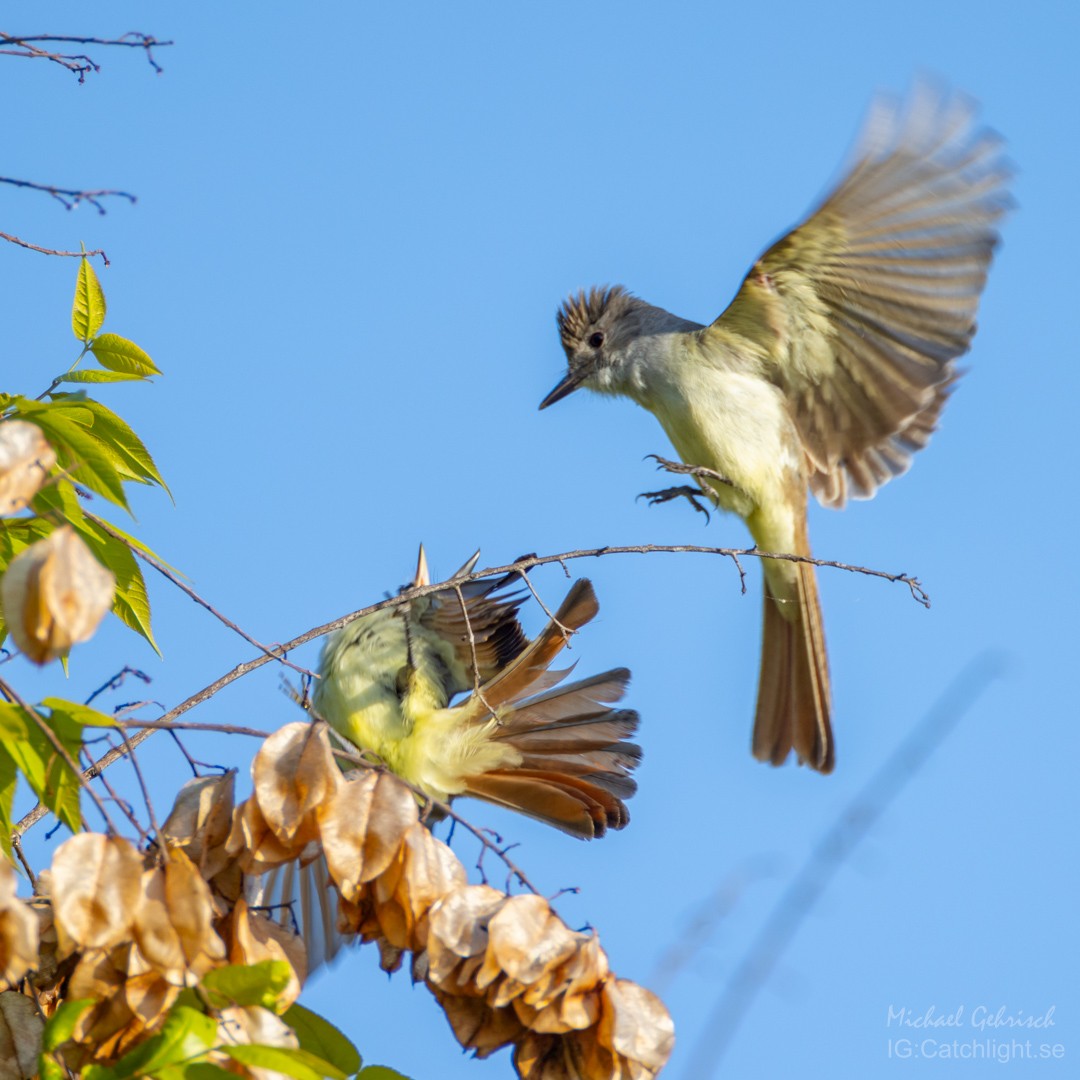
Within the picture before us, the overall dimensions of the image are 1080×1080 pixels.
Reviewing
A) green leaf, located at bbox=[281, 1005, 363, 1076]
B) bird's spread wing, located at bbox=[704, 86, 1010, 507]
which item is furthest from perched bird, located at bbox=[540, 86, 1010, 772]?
green leaf, located at bbox=[281, 1005, 363, 1076]

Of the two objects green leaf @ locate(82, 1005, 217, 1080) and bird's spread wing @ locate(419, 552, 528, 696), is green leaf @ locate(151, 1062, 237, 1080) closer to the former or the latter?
green leaf @ locate(82, 1005, 217, 1080)

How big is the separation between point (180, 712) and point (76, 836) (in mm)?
489

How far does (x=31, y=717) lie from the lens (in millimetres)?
1808

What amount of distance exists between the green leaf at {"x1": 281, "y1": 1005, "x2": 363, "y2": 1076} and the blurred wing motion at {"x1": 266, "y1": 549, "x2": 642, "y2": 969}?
1791 millimetres

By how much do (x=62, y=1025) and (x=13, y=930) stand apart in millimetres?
210

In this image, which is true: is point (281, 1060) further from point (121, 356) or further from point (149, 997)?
point (121, 356)

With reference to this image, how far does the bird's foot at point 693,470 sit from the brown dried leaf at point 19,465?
2793 mm

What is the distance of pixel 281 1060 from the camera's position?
1.69 metres

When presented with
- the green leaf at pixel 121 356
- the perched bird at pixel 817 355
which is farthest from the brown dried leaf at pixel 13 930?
the perched bird at pixel 817 355

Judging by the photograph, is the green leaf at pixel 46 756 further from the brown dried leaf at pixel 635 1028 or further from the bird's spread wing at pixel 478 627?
the bird's spread wing at pixel 478 627

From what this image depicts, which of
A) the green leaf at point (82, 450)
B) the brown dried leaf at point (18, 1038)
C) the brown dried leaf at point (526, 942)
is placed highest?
the green leaf at point (82, 450)

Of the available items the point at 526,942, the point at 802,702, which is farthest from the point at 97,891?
the point at 802,702

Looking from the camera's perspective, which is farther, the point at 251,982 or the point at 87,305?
the point at 87,305

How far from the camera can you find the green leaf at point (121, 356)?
107 inches
